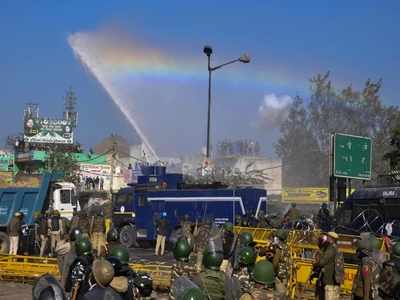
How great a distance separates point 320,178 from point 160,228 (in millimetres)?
53755

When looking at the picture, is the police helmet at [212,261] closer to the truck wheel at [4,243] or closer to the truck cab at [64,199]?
the truck wheel at [4,243]

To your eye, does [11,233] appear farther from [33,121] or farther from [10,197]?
[33,121]

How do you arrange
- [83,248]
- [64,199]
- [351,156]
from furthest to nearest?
[351,156] → [64,199] → [83,248]

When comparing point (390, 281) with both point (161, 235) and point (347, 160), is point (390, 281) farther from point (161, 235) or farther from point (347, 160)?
point (347, 160)

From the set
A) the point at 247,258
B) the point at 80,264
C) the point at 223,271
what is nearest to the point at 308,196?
the point at 247,258

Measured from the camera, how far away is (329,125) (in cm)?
7462

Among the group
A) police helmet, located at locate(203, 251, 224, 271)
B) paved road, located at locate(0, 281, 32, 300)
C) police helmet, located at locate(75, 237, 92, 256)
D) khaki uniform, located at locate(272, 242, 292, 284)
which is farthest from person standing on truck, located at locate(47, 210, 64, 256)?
police helmet, located at locate(203, 251, 224, 271)

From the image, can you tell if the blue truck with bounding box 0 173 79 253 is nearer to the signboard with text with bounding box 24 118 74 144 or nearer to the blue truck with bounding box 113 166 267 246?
the blue truck with bounding box 113 166 267 246

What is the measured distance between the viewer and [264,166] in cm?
10275

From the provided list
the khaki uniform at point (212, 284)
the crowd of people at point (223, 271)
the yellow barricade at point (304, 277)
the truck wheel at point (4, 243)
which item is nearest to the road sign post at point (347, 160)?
the truck wheel at point (4, 243)

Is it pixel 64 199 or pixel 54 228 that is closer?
pixel 54 228

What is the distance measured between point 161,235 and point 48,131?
62.0 m

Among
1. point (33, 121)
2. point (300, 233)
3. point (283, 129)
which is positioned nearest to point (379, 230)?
point (300, 233)

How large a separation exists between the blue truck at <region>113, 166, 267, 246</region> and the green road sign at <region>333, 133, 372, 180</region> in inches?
127
